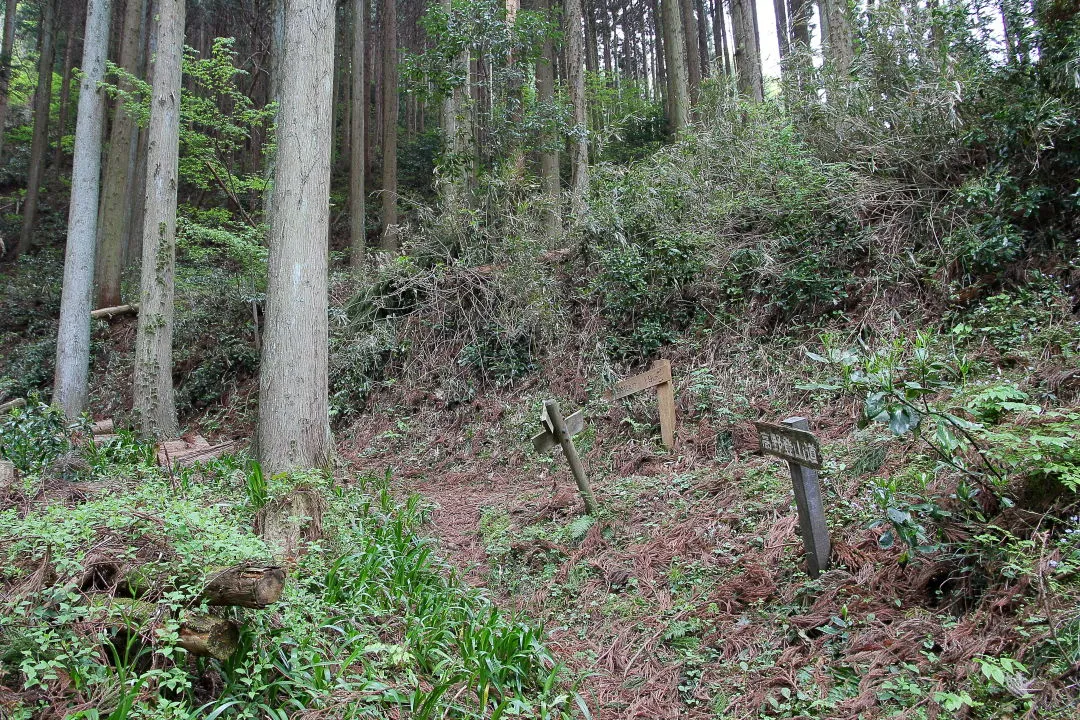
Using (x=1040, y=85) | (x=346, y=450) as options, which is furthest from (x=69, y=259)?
(x=1040, y=85)

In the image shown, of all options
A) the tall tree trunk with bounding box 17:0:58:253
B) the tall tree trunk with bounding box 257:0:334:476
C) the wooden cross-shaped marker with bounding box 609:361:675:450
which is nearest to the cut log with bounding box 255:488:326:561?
the tall tree trunk with bounding box 257:0:334:476

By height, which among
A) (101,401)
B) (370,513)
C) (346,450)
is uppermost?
(101,401)

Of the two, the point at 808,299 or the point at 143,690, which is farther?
the point at 808,299

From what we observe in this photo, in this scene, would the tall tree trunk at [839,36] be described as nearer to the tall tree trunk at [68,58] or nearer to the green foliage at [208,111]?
the green foliage at [208,111]

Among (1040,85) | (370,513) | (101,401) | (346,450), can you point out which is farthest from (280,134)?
(101,401)

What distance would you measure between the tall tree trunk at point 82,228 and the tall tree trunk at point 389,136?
5.33 metres

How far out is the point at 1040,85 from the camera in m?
7.00

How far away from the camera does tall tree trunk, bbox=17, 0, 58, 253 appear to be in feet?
72.4

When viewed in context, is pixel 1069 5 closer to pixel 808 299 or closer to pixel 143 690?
pixel 808 299

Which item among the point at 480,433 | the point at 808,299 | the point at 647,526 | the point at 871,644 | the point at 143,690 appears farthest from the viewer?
the point at 480,433

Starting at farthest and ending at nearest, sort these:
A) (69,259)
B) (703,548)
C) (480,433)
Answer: (69,259) < (480,433) < (703,548)

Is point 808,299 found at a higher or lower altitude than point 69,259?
lower

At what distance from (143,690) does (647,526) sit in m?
3.94

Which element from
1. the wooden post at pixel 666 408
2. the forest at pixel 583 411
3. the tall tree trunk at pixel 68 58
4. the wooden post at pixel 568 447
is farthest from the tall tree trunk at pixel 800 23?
the tall tree trunk at pixel 68 58
